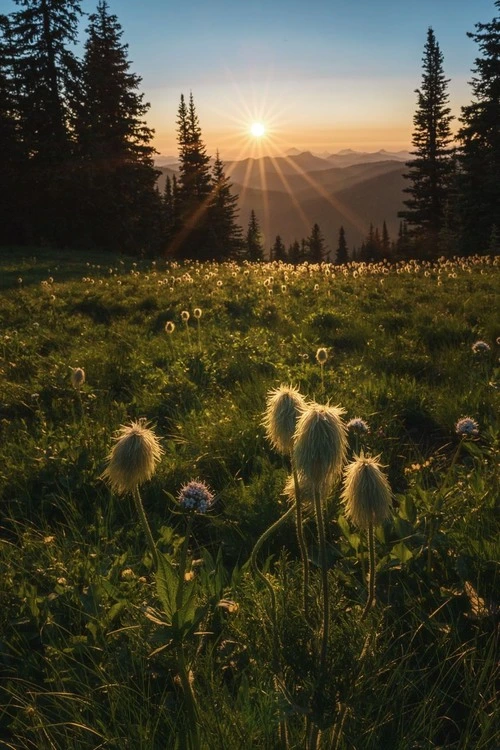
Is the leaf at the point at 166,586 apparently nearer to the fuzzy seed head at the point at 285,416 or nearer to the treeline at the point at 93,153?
the fuzzy seed head at the point at 285,416

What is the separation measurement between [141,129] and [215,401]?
117 feet

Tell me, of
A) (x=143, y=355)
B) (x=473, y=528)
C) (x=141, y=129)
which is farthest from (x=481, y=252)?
(x=473, y=528)

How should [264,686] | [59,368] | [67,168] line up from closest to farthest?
[264,686] → [59,368] → [67,168]

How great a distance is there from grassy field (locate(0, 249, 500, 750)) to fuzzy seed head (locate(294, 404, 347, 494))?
41 centimetres

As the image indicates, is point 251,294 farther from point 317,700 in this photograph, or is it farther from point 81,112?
point 81,112

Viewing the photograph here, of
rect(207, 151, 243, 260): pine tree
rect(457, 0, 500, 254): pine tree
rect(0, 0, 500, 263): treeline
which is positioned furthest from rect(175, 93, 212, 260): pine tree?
rect(457, 0, 500, 254): pine tree

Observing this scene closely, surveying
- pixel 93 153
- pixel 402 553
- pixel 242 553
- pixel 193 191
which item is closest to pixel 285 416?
pixel 402 553

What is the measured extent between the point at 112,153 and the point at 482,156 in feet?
79.5

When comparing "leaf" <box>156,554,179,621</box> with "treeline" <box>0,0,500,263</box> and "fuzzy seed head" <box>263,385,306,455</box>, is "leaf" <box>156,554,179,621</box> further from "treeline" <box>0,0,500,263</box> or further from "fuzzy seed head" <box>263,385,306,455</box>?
"treeline" <box>0,0,500,263</box>

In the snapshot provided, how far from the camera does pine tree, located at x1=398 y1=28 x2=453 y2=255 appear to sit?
46656 millimetres

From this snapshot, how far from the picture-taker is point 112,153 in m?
32.3

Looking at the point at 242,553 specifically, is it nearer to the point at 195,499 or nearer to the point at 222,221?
the point at 195,499

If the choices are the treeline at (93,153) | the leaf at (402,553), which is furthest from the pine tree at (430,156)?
the leaf at (402,553)

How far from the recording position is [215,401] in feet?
17.1
